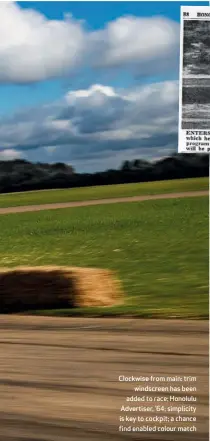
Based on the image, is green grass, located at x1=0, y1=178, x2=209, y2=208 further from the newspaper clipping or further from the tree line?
the newspaper clipping

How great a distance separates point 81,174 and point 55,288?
0.71 m

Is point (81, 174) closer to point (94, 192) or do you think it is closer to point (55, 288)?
point (94, 192)

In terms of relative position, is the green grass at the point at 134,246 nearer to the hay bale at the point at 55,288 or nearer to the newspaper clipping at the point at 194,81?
the hay bale at the point at 55,288

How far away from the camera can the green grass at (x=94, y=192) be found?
3.19m

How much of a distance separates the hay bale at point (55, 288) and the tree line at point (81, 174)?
436mm

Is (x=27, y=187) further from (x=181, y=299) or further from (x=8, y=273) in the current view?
(x=181, y=299)

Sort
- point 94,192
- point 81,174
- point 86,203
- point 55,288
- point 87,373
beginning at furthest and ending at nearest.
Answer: point 55,288 < point 86,203 < point 94,192 < point 81,174 < point 87,373

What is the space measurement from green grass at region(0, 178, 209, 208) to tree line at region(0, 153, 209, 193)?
0.13 ft

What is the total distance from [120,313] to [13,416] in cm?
86

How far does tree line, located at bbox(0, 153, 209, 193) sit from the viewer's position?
3.05 meters

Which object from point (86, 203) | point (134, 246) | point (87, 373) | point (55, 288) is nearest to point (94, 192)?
point (86, 203)

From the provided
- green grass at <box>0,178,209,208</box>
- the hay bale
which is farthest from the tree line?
the hay bale

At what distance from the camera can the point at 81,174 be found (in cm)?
309

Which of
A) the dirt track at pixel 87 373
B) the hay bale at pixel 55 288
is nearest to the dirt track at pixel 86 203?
the hay bale at pixel 55 288
